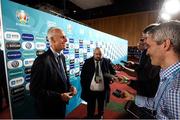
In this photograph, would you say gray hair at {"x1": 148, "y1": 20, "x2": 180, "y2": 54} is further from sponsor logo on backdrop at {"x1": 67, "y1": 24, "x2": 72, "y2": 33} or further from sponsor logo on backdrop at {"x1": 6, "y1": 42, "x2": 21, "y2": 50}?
sponsor logo on backdrop at {"x1": 67, "y1": 24, "x2": 72, "y2": 33}

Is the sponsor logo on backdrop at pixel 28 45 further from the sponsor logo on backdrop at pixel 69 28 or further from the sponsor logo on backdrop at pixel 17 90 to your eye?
the sponsor logo on backdrop at pixel 69 28

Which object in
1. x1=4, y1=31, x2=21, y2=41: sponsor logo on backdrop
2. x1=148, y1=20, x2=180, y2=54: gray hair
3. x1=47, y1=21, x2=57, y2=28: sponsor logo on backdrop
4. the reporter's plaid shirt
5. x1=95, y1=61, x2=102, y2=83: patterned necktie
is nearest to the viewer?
the reporter's plaid shirt

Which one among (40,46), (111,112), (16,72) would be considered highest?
(40,46)

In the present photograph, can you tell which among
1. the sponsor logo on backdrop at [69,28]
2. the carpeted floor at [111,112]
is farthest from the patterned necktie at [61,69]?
the carpeted floor at [111,112]

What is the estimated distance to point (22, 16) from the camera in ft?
6.22

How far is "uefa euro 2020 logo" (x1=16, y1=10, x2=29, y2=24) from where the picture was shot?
1.84 m

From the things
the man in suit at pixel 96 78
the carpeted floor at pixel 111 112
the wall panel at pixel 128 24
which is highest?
the wall panel at pixel 128 24

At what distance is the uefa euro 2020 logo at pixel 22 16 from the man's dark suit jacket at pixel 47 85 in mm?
475

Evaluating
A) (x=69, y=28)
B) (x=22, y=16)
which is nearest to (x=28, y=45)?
(x=22, y=16)

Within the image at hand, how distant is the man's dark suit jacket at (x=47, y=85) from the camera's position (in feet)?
5.64

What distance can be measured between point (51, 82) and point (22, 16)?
2.74ft

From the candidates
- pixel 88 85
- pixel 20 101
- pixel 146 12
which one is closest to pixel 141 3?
pixel 146 12

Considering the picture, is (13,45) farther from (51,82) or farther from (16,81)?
(51,82)

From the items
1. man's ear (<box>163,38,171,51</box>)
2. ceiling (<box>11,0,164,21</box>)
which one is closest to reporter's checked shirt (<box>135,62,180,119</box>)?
man's ear (<box>163,38,171,51</box>)
